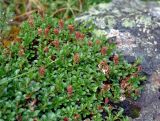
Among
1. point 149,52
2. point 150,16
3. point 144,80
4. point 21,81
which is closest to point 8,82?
point 21,81

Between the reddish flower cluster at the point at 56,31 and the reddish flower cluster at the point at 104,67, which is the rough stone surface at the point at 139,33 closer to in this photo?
the reddish flower cluster at the point at 104,67

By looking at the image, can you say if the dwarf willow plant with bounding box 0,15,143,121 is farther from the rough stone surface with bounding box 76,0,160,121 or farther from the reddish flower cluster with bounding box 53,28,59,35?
the rough stone surface with bounding box 76,0,160,121

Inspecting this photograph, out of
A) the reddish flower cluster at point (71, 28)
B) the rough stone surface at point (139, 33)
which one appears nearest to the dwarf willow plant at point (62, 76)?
the reddish flower cluster at point (71, 28)

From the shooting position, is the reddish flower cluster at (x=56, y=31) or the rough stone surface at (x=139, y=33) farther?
the reddish flower cluster at (x=56, y=31)

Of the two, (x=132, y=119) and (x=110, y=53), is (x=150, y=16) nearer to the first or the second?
(x=110, y=53)

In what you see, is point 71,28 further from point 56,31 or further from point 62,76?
point 62,76

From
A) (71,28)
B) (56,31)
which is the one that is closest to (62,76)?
(56,31)
